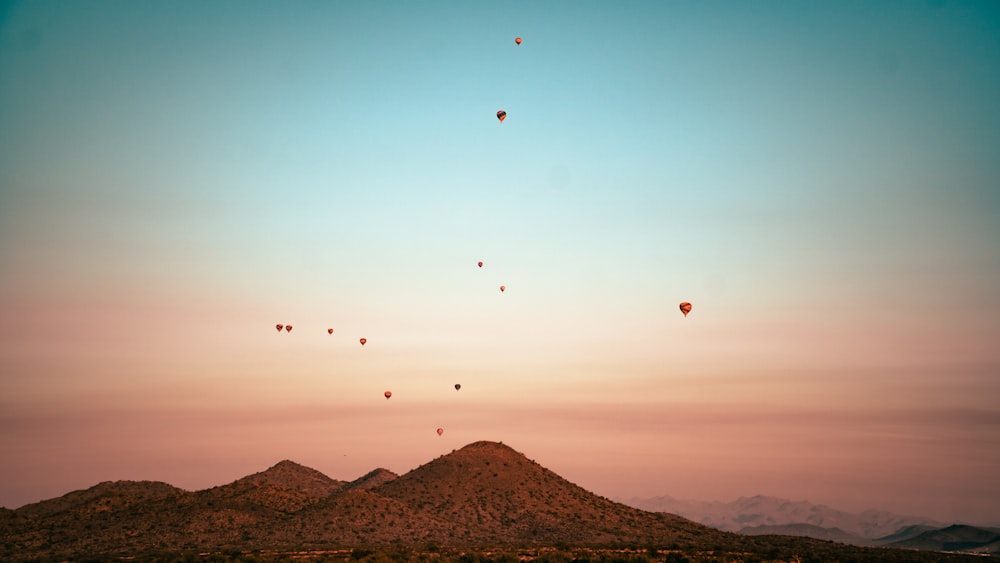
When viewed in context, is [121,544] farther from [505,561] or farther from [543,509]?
[543,509]

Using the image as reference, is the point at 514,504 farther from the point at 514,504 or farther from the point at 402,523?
the point at 402,523

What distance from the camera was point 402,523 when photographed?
130m

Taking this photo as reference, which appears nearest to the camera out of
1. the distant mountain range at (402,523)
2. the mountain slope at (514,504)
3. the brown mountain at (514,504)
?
the distant mountain range at (402,523)

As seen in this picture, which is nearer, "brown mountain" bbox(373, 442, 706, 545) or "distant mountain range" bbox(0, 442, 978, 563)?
"distant mountain range" bbox(0, 442, 978, 563)

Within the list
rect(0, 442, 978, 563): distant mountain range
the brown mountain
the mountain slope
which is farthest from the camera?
the mountain slope

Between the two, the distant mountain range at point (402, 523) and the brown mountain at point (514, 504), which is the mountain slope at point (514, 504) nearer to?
the brown mountain at point (514, 504)

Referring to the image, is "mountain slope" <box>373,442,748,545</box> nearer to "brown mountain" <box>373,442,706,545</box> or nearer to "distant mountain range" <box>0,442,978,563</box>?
"brown mountain" <box>373,442,706,545</box>

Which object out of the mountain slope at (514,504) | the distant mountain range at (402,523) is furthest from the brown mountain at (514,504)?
the distant mountain range at (402,523)

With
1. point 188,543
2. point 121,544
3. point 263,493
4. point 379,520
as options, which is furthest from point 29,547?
point 379,520

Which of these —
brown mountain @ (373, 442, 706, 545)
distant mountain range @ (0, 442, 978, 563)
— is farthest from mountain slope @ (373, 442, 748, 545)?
distant mountain range @ (0, 442, 978, 563)

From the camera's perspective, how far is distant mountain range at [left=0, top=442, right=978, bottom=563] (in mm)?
96688

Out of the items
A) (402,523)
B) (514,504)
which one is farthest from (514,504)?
(402,523)

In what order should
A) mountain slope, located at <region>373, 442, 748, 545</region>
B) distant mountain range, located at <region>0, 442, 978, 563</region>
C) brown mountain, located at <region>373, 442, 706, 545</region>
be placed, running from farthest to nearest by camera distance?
mountain slope, located at <region>373, 442, 748, 545</region> < brown mountain, located at <region>373, 442, 706, 545</region> < distant mountain range, located at <region>0, 442, 978, 563</region>

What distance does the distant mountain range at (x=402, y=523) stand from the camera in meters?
96.7
